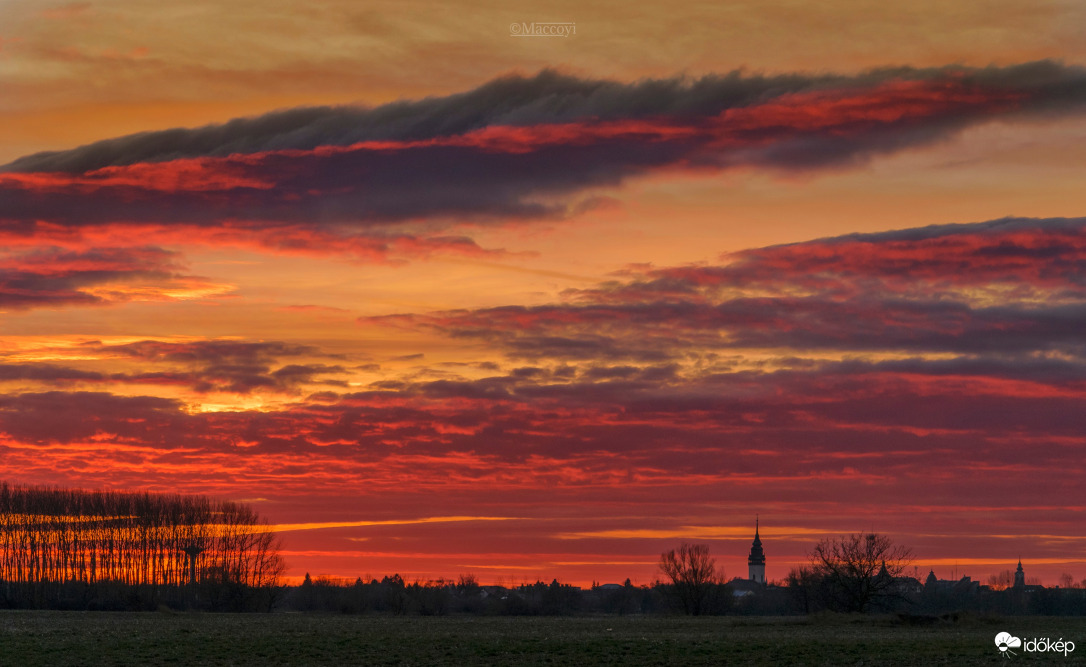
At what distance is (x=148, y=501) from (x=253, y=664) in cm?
14774

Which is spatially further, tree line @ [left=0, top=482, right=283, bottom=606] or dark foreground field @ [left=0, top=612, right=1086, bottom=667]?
tree line @ [left=0, top=482, right=283, bottom=606]

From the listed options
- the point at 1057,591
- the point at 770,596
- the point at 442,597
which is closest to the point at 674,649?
the point at 442,597

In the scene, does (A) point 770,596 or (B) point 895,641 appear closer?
(B) point 895,641

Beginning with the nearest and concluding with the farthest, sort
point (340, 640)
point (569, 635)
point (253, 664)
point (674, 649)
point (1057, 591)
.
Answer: point (253, 664) < point (674, 649) < point (340, 640) < point (569, 635) < point (1057, 591)

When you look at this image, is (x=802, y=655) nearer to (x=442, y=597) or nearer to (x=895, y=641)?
(x=895, y=641)

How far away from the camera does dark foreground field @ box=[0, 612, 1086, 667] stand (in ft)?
177

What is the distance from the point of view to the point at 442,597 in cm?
14050

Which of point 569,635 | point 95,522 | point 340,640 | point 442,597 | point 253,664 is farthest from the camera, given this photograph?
point 95,522

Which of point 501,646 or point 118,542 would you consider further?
point 118,542

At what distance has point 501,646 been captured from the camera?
60.1 meters

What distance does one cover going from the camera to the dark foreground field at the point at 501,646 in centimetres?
5409

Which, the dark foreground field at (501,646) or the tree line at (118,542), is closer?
the dark foreground field at (501,646)

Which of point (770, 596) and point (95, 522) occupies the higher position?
point (95, 522)

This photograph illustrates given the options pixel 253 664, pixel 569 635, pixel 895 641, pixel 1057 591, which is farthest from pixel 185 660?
pixel 1057 591
